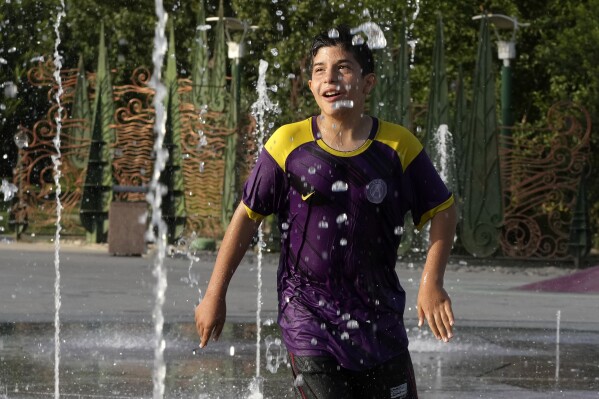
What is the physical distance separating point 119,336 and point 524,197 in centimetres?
1317

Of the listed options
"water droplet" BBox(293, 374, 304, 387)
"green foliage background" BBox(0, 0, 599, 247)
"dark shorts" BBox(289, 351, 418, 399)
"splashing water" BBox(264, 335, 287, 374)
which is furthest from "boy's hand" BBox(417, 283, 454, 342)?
"green foliage background" BBox(0, 0, 599, 247)

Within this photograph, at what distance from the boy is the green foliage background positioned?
84.9 ft

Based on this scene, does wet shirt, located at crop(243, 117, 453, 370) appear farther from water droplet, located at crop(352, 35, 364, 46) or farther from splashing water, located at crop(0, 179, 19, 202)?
splashing water, located at crop(0, 179, 19, 202)

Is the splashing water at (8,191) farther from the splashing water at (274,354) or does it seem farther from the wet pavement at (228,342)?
the splashing water at (274,354)

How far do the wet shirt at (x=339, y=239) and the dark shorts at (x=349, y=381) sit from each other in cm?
3

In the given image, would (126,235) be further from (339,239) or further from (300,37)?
(339,239)

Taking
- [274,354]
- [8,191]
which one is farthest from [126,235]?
[274,354]

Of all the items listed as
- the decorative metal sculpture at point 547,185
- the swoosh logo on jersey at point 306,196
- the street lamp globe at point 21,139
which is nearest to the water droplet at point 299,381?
the swoosh logo on jersey at point 306,196

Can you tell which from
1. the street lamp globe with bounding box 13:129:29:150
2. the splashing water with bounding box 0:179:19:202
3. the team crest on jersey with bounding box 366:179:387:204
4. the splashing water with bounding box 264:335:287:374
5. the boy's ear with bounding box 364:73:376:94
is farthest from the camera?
the splashing water with bounding box 0:179:19:202

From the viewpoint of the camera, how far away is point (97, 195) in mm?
26578

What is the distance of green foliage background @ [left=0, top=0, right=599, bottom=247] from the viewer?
34.8 metres

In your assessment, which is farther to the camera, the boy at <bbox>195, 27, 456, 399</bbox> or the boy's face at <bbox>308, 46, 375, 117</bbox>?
the boy's face at <bbox>308, 46, 375, 117</bbox>

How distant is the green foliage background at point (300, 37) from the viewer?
34812 mm

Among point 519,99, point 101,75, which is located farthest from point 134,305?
point 519,99
